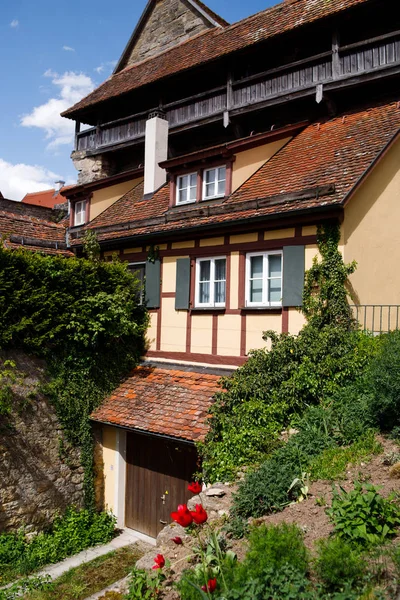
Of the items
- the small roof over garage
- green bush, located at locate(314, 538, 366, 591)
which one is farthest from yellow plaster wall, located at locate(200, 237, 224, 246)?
green bush, located at locate(314, 538, 366, 591)

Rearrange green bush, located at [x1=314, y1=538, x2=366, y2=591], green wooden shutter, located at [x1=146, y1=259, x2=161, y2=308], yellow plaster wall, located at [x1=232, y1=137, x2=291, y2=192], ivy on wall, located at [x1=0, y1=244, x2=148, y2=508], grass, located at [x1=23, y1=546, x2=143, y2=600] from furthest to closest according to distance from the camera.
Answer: green wooden shutter, located at [x1=146, y1=259, x2=161, y2=308] → yellow plaster wall, located at [x1=232, y1=137, x2=291, y2=192] → ivy on wall, located at [x1=0, y1=244, x2=148, y2=508] → grass, located at [x1=23, y1=546, x2=143, y2=600] → green bush, located at [x1=314, y1=538, x2=366, y2=591]

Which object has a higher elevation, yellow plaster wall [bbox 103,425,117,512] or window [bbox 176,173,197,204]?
window [bbox 176,173,197,204]

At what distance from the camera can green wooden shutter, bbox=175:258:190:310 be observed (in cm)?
1175

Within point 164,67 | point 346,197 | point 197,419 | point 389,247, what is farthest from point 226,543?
point 164,67

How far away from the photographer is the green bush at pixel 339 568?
451cm

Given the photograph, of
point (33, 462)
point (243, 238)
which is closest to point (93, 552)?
point (33, 462)

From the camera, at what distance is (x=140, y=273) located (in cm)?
1311

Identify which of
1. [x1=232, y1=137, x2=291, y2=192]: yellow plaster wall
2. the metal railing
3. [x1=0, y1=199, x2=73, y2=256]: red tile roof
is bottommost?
the metal railing

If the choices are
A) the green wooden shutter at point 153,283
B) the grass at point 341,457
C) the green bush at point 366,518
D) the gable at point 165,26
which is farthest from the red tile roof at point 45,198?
the green bush at point 366,518

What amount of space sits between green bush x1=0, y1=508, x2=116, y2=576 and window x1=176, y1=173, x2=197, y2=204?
302 inches

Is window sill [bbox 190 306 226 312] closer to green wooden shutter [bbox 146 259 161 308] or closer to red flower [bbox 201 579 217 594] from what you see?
green wooden shutter [bbox 146 259 161 308]

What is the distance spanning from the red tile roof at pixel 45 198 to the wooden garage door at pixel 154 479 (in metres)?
25.0

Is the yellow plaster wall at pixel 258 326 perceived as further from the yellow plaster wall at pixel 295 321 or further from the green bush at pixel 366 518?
the green bush at pixel 366 518

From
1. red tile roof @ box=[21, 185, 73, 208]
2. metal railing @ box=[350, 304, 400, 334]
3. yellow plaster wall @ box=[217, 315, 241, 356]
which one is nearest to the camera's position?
metal railing @ box=[350, 304, 400, 334]
